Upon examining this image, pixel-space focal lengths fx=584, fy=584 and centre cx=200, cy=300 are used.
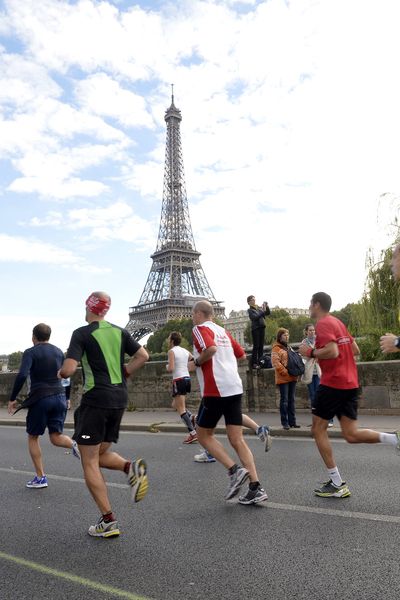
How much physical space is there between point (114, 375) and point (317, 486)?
2444 millimetres

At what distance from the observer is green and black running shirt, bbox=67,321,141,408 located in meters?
4.45

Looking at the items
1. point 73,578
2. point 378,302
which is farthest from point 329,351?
point 378,302

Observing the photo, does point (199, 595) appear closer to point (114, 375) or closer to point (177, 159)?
point (114, 375)

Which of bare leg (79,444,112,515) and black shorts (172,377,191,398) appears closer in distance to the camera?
bare leg (79,444,112,515)

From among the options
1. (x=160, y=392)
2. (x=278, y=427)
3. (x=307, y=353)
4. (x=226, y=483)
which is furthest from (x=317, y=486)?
(x=160, y=392)

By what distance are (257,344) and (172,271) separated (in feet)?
239

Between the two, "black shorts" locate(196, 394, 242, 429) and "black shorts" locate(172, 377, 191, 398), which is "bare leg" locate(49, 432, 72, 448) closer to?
"black shorts" locate(196, 394, 242, 429)

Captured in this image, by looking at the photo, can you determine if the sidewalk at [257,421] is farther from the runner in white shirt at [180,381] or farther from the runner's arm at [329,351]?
the runner's arm at [329,351]

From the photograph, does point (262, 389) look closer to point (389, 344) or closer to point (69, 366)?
point (69, 366)

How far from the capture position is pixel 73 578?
138 inches

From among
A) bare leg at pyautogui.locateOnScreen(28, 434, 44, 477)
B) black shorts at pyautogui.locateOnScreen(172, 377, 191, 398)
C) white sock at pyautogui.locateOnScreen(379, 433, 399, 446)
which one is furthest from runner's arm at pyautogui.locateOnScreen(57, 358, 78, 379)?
black shorts at pyautogui.locateOnScreen(172, 377, 191, 398)

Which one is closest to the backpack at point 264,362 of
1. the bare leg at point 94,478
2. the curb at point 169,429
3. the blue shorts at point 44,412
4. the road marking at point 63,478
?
the curb at point 169,429

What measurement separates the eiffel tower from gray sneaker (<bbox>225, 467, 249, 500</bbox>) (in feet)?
259

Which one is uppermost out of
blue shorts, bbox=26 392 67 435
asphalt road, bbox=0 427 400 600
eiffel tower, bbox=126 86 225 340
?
eiffel tower, bbox=126 86 225 340
